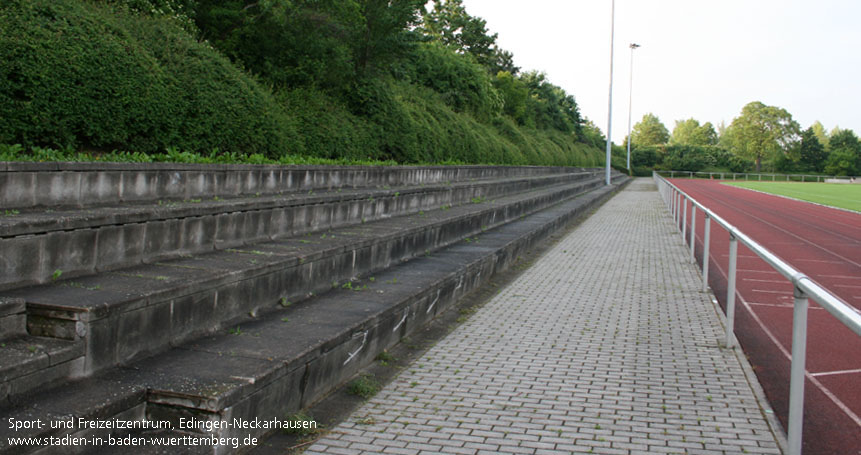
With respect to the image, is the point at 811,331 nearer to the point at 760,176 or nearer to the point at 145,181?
the point at 145,181

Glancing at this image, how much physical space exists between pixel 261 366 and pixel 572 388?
2.38m

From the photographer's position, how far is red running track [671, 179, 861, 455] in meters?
4.49

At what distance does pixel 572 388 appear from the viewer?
4992mm

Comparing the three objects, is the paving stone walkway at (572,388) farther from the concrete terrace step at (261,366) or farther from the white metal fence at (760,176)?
the white metal fence at (760,176)

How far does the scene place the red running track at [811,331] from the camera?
449cm

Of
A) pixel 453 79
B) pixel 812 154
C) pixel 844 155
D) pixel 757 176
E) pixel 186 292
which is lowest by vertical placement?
pixel 186 292

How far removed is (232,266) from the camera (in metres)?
5.17

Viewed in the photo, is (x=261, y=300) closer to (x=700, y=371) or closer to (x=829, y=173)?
(x=700, y=371)

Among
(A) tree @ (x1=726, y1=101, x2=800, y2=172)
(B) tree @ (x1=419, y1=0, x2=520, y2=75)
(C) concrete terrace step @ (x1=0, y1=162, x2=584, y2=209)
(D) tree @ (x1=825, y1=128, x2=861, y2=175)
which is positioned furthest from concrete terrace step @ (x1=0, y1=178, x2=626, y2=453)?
(A) tree @ (x1=726, y1=101, x2=800, y2=172)

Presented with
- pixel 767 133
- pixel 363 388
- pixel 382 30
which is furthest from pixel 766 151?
pixel 363 388

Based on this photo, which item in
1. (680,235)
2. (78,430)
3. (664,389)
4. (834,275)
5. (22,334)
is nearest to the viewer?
(78,430)

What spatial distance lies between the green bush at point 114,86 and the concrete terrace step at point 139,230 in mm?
1752

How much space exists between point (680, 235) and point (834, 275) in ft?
17.9

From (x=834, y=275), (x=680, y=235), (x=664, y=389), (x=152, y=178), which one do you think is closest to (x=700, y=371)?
(x=664, y=389)
